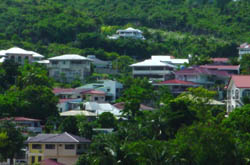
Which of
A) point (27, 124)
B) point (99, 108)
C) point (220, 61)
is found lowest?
point (27, 124)

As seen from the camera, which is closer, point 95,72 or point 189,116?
point 189,116

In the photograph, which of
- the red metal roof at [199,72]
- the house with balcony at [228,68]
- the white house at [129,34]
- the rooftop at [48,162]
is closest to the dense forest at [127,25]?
the white house at [129,34]

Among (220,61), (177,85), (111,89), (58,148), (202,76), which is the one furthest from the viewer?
(220,61)

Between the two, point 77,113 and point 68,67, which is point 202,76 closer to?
point 68,67

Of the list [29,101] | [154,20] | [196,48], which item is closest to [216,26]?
[154,20]

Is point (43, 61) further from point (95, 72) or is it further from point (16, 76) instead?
point (16, 76)

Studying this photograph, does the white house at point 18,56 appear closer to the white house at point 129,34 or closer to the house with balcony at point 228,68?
the house with balcony at point 228,68

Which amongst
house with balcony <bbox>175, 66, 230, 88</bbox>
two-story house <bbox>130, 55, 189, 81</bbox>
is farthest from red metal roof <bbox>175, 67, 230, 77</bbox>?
two-story house <bbox>130, 55, 189, 81</bbox>

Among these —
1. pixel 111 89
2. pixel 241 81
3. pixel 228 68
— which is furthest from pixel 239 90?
pixel 228 68
